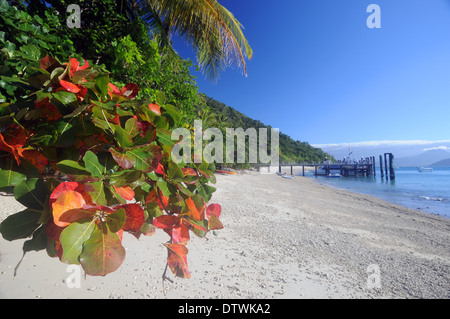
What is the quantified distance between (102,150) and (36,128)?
0.65 ft

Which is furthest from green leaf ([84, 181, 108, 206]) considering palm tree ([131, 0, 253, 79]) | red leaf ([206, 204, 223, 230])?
palm tree ([131, 0, 253, 79])

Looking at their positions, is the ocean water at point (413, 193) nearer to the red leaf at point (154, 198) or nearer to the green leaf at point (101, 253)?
the red leaf at point (154, 198)

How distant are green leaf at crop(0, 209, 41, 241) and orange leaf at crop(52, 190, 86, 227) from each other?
0.11 meters

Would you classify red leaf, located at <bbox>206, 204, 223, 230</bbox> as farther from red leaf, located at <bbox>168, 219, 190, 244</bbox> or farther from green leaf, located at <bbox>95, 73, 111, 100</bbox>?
green leaf, located at <bbox>95, 73, 111, 100</bbox>

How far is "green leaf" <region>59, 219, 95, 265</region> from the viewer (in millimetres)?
367

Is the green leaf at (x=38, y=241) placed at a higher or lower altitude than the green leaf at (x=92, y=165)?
lower

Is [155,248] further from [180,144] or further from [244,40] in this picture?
[244,40]

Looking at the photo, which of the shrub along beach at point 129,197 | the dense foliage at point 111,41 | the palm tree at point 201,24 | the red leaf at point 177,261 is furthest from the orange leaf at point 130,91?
the palm tree at point 201,24

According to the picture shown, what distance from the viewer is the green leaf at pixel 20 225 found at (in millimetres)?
425

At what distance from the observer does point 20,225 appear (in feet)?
1.45

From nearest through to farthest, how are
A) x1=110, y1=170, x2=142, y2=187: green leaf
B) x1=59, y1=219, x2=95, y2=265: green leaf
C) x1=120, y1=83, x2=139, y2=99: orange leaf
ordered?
x1=59, y1=219, x2=95, y2=265: green leaf
x1=110, y1=170, x2=142, y2=187: green leaf
x1=120, y1=83, x2=139, y2=99: orange leaf

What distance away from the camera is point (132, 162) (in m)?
0.48

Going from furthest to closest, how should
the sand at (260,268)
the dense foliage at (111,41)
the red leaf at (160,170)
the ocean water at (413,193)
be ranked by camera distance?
the ocean water at (413,193) → the dense foliage at (111,41) → the sand at (260,268) → the red leaf at (160,170)

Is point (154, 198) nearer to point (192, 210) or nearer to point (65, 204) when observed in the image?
point (192, 210)
